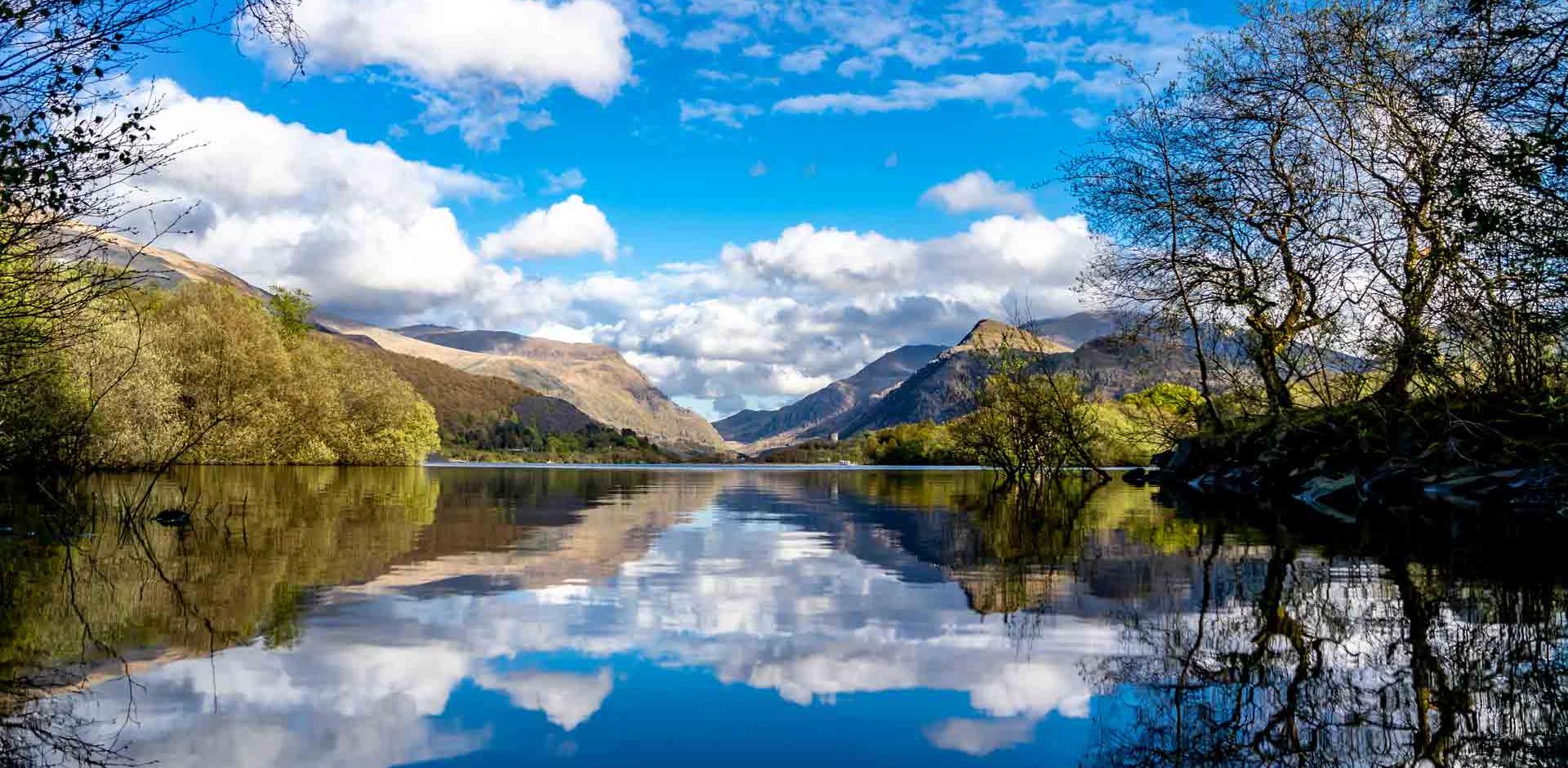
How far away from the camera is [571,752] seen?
410 cm

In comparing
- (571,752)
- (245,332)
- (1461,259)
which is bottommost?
(571,752)

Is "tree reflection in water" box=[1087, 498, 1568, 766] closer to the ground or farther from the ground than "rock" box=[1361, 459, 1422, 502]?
closer to the ground

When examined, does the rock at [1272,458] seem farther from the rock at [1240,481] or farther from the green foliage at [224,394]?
the green foliage at [224,394]

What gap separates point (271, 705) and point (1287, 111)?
91.0 feet

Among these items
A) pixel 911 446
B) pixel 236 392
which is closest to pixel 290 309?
pixel 236 392

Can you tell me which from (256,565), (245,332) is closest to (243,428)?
(245,332)

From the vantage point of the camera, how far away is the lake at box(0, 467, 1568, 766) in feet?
13.9

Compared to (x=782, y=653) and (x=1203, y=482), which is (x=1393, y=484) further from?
(x=782, y=653)

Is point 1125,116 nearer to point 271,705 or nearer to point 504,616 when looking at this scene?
point 504,616

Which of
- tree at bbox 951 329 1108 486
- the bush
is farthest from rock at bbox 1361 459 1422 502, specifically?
the bush

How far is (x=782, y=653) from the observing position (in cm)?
604

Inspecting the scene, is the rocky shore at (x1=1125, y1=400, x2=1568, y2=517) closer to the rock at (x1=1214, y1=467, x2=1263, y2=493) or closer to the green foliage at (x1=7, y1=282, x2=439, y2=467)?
the rock at (x1=1214, y1=467, x2=1263, y2=493)

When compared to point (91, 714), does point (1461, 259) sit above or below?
above

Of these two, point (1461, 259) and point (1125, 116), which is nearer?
point (1461, 259)
